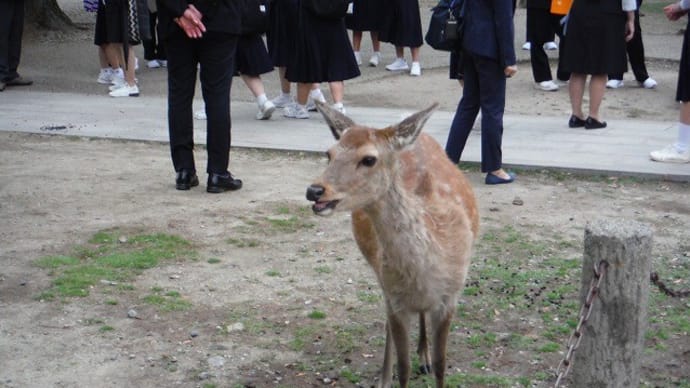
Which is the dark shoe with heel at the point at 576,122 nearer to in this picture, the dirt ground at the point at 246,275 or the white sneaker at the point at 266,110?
the dirt ground at the point at 246,275

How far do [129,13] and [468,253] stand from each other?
7940mm

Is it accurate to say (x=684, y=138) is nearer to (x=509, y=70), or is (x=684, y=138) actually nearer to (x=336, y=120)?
(x=509, y=70)


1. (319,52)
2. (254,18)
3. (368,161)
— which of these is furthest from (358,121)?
(368,161)

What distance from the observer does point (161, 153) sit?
30.3 ft

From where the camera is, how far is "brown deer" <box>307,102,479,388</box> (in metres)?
4.39

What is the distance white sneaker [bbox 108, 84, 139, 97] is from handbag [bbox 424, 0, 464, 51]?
4.78 m

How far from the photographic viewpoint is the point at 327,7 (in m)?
9.65

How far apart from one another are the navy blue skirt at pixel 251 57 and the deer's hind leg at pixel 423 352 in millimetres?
5493

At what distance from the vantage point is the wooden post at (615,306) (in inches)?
148

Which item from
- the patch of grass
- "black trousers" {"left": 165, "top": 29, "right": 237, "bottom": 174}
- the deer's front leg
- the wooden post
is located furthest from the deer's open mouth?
"black trousers" {"left": 165, "top": 29, "right": 237, "bottom": 174}

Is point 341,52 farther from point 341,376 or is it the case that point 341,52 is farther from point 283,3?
point 341,376

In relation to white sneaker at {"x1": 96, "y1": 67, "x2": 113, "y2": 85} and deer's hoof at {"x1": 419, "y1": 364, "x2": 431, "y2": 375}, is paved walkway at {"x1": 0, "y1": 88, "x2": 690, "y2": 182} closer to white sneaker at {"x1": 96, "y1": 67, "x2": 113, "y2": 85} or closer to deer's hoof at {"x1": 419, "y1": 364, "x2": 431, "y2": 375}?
white sneaker at {"x1": 96, "y1": 67, "x2": 113, "y2": 85}

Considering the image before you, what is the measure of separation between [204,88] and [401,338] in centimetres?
364

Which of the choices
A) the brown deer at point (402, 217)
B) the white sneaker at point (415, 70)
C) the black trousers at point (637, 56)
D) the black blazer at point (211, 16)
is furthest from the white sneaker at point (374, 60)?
the brown deer at point (402, 217)
